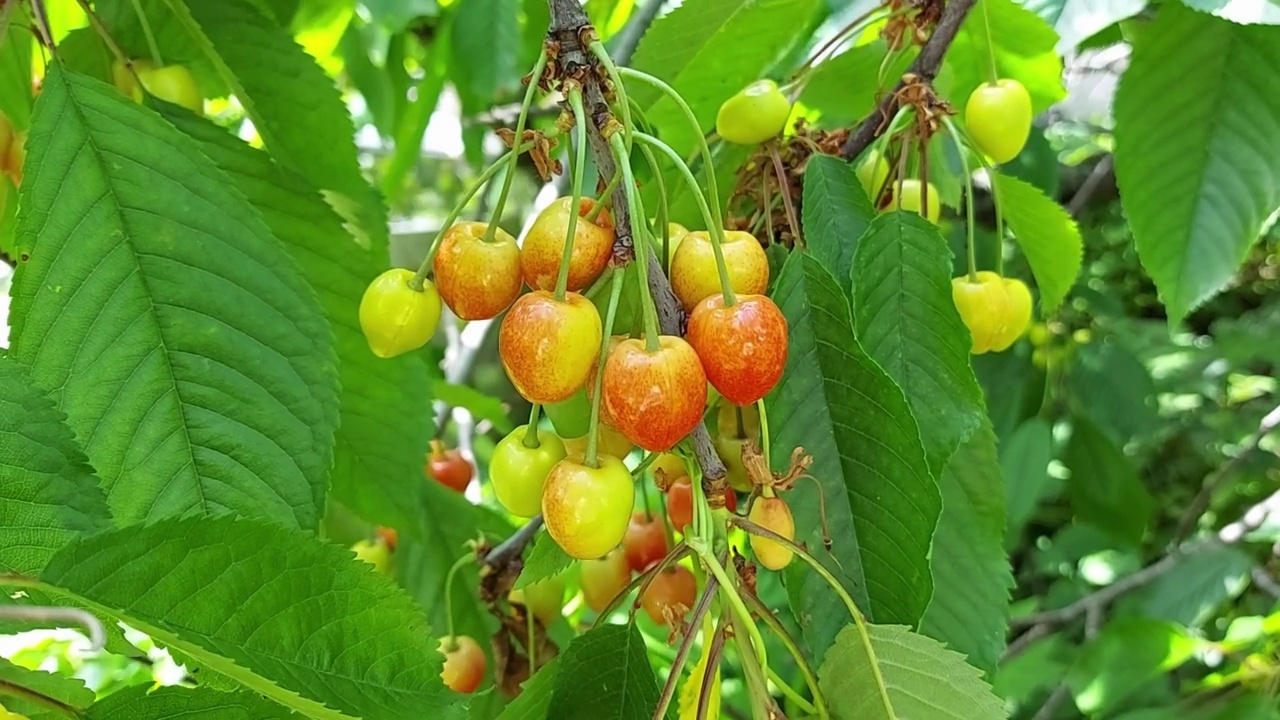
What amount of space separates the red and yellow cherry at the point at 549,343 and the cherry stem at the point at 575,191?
2cm

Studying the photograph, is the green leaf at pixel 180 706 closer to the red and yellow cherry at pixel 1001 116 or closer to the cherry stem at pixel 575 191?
the cherry stem at pixel 575 191

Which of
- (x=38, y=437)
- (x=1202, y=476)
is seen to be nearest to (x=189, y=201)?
(x=38, y=437)

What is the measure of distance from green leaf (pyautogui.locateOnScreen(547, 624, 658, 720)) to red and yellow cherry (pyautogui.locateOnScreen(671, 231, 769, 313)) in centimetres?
29

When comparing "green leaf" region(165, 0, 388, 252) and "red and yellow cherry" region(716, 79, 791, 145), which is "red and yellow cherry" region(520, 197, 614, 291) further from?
"green leaf" region(165, 0, 388, 252)

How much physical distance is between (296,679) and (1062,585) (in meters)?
2.81

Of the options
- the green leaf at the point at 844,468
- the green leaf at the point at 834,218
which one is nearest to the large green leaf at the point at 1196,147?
the green leaf at the point at 834,218

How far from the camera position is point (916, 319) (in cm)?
82

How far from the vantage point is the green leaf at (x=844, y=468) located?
2.44 feet

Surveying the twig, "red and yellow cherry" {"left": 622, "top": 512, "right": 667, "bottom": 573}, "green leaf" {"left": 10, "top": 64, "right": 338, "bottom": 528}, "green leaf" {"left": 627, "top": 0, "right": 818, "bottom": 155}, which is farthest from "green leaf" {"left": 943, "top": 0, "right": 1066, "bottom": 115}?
"green leaf" {"left": 10, "top": 64, "right": 338, "bottom": 528}

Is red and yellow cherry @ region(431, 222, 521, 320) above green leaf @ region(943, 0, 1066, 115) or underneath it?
underneath

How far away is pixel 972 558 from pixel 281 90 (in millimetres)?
870

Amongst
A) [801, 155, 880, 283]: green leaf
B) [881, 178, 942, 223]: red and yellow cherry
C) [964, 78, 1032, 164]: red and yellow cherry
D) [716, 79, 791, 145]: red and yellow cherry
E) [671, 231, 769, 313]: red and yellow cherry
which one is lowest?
[671, 231, 769, 313]: red and yellow cherry

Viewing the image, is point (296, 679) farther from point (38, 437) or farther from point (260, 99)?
point (260, 99)

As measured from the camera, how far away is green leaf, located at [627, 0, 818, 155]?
109cm
